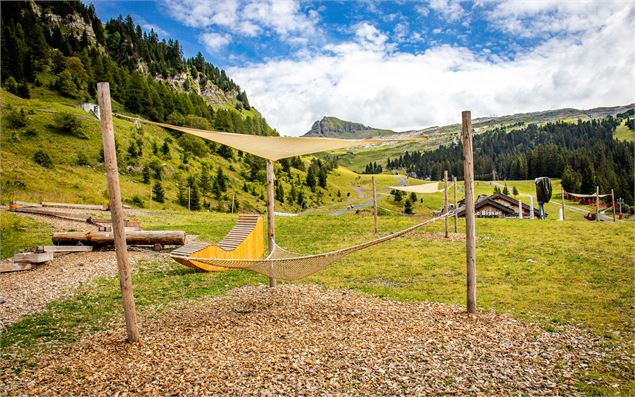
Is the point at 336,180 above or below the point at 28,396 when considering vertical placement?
above

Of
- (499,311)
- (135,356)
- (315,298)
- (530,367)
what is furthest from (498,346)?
(135,356)

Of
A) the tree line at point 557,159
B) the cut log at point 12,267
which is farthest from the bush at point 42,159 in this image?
the tree line at point 557,159

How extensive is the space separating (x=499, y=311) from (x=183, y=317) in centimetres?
611

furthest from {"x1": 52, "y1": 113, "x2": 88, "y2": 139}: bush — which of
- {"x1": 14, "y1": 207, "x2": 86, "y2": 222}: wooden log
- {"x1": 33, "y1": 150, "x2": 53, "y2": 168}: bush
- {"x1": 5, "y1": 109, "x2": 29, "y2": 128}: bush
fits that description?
{"x1": 14, "y1": 207, "x2": 86, "y2": 222}: wooden log

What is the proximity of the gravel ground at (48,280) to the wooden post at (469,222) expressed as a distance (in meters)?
8.65

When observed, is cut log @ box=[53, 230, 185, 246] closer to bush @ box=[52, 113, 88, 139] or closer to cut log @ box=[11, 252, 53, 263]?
cut log @ box=[11, 252, 53, 263]

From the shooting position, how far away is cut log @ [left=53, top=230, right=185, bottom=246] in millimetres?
13430

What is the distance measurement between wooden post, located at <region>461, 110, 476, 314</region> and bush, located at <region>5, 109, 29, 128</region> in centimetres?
4874

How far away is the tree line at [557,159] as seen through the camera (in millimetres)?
79188

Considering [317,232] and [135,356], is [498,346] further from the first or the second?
[317,232]

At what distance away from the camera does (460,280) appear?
10.1m

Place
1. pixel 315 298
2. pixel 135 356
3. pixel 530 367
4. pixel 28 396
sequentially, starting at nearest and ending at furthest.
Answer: pixel 28 396
pixel 530 367
pixel 135 356
pixel 315 298

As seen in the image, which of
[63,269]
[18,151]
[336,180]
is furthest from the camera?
[336,180]

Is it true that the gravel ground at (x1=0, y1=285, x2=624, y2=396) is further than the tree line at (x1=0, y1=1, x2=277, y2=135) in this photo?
No
